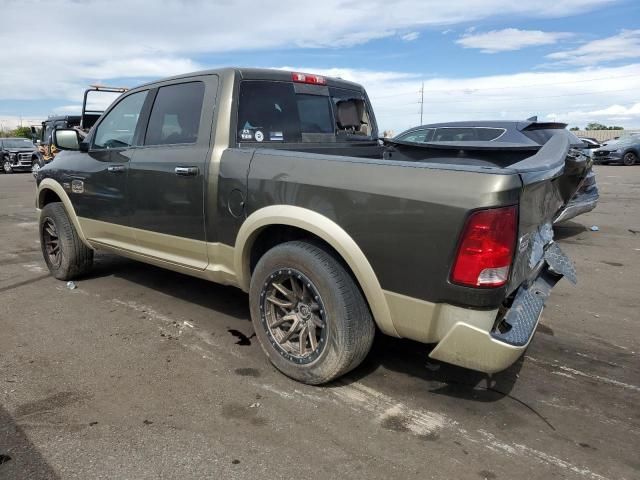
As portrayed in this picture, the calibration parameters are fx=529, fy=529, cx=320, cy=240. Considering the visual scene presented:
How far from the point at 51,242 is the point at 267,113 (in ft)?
10.5

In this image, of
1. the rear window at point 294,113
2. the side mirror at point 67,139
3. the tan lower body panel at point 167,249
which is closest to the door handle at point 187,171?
the rear window at point 294,113

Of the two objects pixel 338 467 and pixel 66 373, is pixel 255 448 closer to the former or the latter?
pixel 338 467

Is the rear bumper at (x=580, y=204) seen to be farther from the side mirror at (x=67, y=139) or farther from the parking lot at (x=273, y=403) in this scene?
the side mirror at (x=67, y=139)

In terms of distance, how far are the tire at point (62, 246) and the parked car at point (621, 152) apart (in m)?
23.5

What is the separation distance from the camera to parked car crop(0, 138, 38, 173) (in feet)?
80.2

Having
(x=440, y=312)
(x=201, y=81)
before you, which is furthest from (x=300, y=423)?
(x=201, y=81)

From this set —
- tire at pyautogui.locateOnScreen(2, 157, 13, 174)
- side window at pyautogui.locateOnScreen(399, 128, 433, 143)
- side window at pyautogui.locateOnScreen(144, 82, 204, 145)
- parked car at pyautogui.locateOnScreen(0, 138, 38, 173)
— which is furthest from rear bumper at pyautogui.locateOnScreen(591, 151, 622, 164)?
tire at pyautogui.locateOnScreen(2, 157, 13, 174)

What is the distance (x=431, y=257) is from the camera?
102 inches

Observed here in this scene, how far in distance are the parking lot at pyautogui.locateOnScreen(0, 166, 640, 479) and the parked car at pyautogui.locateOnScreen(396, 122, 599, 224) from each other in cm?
275

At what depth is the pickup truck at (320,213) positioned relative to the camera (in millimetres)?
2539

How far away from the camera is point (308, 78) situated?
4.37 m

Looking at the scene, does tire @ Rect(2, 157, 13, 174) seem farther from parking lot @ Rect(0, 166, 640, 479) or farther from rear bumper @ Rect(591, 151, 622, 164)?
rear bumper @ Rect(591, 151, 622, 164)

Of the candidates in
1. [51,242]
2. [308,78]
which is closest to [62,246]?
[51,242]

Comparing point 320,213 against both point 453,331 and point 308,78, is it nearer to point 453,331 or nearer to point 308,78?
point 453,331
